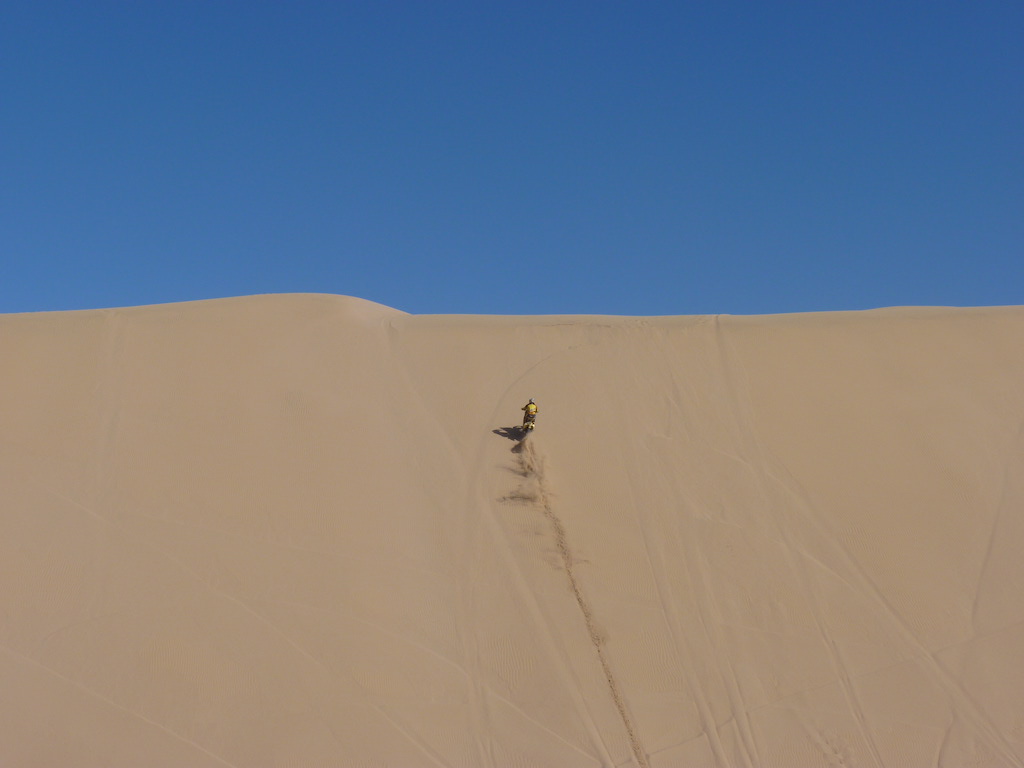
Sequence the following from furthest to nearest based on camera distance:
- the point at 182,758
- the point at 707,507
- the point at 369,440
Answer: the point at 369,440 → the point at 707,507 → the point at 182,758

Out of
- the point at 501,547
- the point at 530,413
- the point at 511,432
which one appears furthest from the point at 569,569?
the point at 511,432

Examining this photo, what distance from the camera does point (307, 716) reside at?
956cm

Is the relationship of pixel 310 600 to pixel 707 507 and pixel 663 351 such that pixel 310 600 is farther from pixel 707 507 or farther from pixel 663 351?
pixel 663 351

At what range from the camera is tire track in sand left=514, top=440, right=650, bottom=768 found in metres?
9.61

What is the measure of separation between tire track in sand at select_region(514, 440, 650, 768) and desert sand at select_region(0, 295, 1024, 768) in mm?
36

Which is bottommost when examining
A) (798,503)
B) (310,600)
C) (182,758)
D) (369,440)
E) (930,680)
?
(182,758)

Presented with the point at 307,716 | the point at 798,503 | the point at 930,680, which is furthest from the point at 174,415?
the point at 930,680

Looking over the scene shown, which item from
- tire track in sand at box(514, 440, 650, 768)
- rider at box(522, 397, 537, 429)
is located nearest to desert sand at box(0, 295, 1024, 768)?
tire track in sand at box(514, 440, 650, 768)

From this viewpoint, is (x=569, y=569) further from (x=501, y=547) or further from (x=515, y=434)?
(x=515, y=434)

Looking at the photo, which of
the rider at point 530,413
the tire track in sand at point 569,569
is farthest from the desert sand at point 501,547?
the rider at point 530,413

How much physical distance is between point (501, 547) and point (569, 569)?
100 cm

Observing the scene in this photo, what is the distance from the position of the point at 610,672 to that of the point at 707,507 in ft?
11.6

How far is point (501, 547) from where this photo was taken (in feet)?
39.4

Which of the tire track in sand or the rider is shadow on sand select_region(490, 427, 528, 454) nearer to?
the tire track in sand
